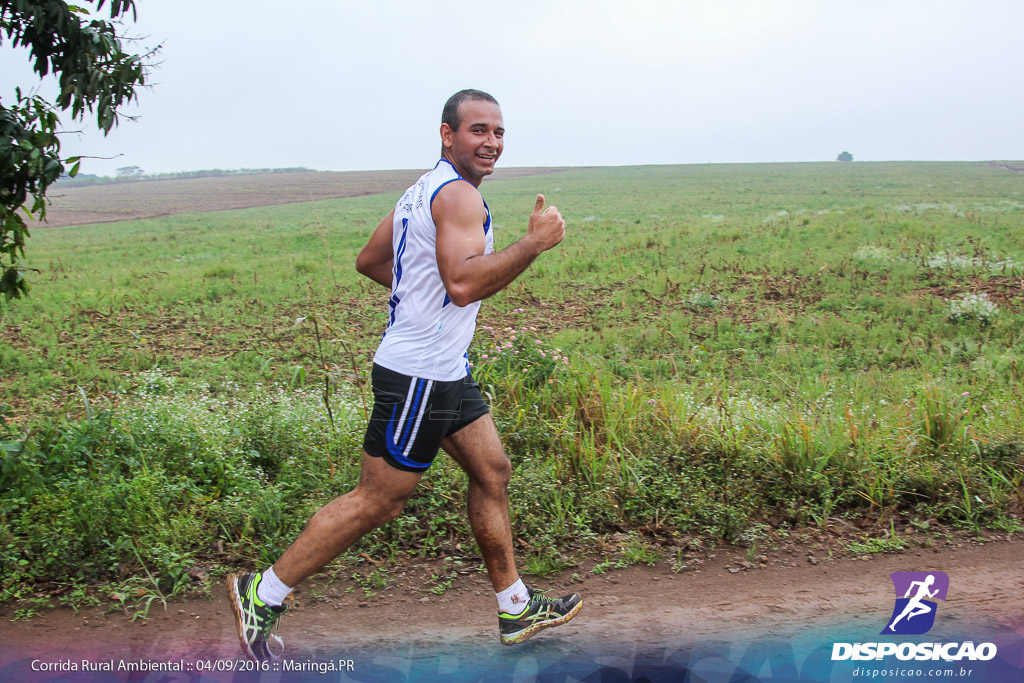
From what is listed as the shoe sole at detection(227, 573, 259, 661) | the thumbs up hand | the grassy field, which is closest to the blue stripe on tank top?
the thumbs up hand

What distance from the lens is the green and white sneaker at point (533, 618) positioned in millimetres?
3191

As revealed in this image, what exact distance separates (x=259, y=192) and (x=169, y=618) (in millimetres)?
56166

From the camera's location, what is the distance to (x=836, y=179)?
58.6 m

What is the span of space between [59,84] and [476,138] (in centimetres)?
244

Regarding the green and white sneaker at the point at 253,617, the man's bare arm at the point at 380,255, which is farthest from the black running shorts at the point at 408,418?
the green and white sneaker at the point at 253,617

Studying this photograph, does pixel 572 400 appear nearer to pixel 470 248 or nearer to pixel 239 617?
pixel 470 248

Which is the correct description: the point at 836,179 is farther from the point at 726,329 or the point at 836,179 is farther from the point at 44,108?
the point at 44,108

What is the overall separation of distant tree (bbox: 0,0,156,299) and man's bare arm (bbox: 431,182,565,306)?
7.18 ft

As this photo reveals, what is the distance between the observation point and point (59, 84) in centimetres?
396

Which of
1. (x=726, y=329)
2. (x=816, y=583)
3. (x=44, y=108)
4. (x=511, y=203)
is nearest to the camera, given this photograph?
(x=816, y=583)

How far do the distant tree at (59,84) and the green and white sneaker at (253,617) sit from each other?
89.2 inches

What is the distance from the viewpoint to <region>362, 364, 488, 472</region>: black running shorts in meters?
2.93

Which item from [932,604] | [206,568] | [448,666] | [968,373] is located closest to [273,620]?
[448,666]

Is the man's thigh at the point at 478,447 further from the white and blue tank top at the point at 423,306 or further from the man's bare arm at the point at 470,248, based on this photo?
the man's bare arm at the point at 470,248
